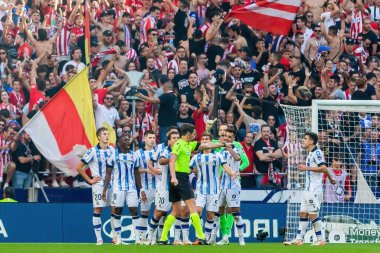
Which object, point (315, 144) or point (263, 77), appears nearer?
A: point (315, 144)

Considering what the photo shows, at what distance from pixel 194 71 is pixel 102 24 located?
2.85 meters

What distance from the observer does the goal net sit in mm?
27906

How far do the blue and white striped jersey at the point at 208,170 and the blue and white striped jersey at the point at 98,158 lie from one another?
5.70 ft

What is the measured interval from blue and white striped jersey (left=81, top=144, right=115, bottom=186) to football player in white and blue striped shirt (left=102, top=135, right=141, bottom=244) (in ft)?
0.38

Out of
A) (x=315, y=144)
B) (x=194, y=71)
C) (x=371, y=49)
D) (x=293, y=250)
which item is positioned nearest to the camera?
(x=293, y=250)

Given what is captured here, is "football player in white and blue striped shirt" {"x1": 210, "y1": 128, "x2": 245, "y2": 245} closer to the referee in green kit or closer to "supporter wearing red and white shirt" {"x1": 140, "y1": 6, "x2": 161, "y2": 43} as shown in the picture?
the referee in green kit

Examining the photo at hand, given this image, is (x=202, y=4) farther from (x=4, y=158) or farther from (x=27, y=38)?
(x=4, y=158)

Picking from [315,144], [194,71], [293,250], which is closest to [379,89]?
[194,71]

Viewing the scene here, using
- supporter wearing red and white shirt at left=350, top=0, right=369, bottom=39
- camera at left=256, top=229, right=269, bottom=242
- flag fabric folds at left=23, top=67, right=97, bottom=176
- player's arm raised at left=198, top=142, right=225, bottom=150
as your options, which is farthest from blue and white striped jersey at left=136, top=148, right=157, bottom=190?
supporter wearing red and white shirt at left=350, top=0, right=369, bottom=39

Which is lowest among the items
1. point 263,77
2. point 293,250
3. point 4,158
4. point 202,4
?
point 293,250

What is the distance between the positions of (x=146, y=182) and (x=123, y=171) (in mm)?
802

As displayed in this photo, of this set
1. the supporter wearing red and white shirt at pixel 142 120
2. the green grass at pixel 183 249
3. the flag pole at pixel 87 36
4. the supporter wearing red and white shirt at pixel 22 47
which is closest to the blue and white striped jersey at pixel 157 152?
the green grass at pixel 183 249

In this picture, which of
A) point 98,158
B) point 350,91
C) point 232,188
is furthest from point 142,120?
point 350,91

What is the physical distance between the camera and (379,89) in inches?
1212
